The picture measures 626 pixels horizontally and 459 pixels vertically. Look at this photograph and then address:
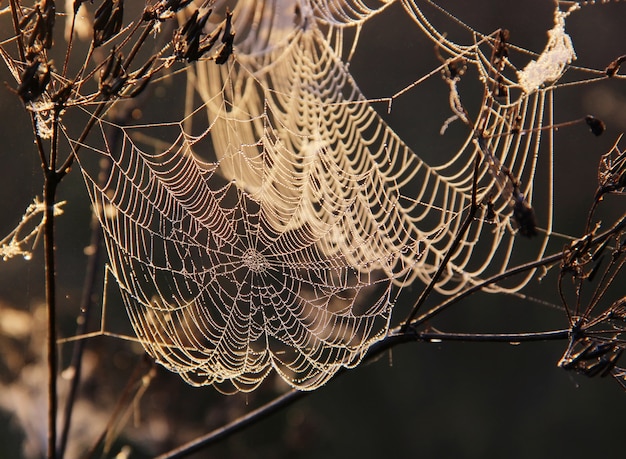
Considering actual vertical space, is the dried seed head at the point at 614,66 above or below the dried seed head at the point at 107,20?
below

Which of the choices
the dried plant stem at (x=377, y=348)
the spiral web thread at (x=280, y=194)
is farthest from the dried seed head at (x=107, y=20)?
the spiral web thread at (x=280, y=194)

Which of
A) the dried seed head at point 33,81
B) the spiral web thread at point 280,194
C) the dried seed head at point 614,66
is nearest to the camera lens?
the dried seed head at point 33,81

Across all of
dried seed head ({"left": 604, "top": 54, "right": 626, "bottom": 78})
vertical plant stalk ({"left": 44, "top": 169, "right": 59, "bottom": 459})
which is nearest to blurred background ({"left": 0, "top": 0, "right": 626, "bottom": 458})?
vertical plant stalk ({"left": 44, "top": 169, "right": 59, "bottom": 459})

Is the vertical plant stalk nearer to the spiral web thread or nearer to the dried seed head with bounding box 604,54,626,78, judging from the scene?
the spiral web thread

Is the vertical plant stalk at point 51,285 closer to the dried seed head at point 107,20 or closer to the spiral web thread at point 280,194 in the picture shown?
the dried seed head at point 107,20

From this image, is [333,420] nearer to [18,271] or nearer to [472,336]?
[18,271]

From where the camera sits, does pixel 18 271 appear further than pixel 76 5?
Yes

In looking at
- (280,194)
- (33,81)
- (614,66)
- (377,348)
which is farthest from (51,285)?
(280,194)

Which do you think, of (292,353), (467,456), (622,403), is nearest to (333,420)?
(467,456)
